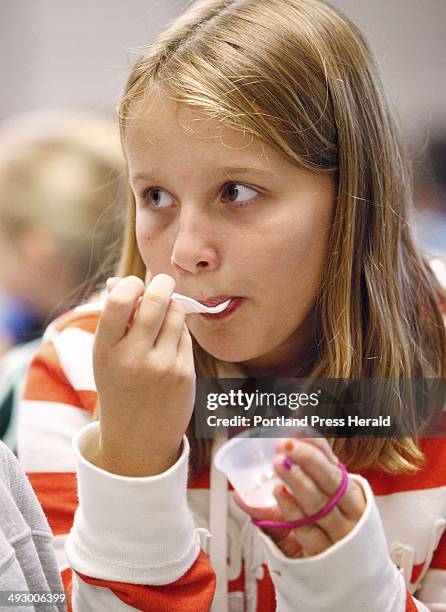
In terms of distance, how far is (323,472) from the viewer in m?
0.43

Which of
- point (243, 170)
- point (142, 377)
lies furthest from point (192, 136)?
point (142, 377)

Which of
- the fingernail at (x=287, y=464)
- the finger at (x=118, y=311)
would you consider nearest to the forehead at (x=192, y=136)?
the finger at (x=118, y=311)

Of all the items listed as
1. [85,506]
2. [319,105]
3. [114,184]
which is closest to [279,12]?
[319,105]

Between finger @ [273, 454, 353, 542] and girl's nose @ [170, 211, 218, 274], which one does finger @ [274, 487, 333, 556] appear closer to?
finger @ [273, 454, 353, 542]

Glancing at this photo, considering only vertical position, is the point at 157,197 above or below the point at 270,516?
above

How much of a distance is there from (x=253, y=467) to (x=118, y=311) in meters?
0.12

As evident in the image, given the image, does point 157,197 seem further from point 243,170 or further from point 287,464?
point 287,464

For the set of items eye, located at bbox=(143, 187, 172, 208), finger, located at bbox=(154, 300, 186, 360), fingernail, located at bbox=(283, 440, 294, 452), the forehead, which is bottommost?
fingernail, located at bbox=(283, 440, 294, 452)

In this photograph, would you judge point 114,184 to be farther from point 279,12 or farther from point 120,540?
point 120,540

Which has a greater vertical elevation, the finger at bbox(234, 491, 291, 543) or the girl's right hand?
the girl's right hand

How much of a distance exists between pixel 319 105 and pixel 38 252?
0.29m

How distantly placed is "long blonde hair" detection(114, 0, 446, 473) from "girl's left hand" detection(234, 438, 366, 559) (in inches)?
3.8

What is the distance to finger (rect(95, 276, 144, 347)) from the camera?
18.3 inches

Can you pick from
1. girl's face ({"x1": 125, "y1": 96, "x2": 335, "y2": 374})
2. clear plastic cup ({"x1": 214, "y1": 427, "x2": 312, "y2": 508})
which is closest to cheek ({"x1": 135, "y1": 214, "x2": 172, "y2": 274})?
girl's face ({"x1": 125, "y1": 96, "x2": 335, "y2": 374})
